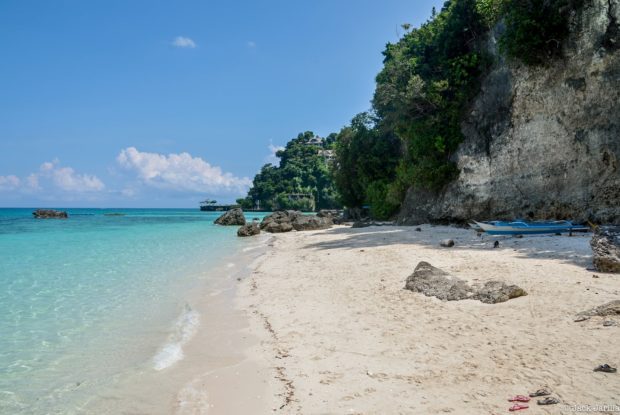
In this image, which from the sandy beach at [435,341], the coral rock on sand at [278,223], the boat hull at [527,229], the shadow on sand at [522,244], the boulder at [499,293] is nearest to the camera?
the sandy beach at [435,341]

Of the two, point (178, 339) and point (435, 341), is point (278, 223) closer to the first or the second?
point (178, 339)

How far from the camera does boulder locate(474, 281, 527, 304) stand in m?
7.08

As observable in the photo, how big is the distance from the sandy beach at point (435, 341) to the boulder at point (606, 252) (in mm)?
339

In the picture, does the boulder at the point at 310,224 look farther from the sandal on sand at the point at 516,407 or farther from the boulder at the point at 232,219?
the sandal on sand at the point at 516,407

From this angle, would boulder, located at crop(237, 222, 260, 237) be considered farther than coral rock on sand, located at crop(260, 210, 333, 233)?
No

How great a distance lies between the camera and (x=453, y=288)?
7812mm

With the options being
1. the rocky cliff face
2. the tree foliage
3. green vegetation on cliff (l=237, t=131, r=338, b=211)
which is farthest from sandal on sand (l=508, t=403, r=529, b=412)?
green vegetation on cliff (l=237, t=131, r=338, b=211)

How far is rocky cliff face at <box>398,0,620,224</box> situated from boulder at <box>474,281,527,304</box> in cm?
1265

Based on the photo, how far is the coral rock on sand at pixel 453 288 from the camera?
7.16m

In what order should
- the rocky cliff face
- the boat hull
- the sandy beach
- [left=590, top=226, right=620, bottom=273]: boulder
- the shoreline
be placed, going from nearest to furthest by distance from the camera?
the sandy beach
the shoreline
[left=590, top=226, right=620, bottom=273]: boulder
the boat hull
the rocky cliff face

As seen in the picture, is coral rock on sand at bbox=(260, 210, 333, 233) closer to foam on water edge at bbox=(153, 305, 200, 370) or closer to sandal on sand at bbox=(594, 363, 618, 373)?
foam on water edge at bbox=(153, 305, 200, 370)

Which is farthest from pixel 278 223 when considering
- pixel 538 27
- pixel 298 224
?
pixel 538 27

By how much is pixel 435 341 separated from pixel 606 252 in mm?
5298

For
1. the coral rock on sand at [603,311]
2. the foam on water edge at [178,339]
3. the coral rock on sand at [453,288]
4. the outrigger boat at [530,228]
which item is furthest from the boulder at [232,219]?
the coral rock on sand at [603,311]
